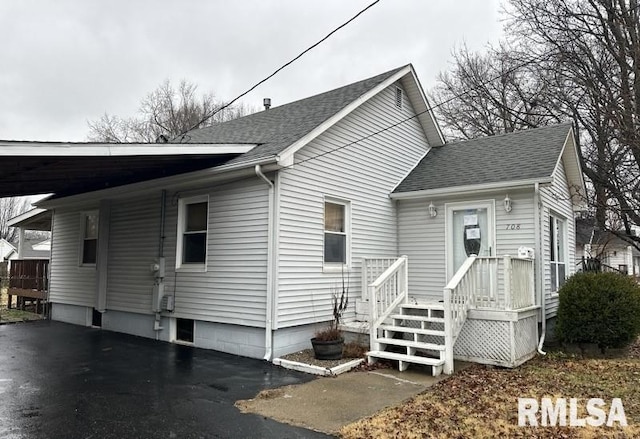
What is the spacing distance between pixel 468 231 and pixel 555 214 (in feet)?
7.69

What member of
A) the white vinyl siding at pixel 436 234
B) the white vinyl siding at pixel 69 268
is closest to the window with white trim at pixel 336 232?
the white vinyl siding at pixel 436 234

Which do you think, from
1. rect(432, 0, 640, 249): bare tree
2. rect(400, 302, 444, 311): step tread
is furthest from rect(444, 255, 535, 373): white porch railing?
rect(432, 0, 640, 249): bare tree

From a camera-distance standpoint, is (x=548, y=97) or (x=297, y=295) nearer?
(x=297, y=295)

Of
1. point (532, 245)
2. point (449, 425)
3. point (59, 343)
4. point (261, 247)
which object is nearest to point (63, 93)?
point (59, 343)

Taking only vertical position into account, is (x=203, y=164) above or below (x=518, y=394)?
above

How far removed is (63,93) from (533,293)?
2867 cm

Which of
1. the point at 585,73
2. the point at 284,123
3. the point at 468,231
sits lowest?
the point at 468,231

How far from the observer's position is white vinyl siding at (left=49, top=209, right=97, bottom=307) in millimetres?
11344

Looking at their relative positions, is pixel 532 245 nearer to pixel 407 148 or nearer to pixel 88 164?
pixel 407 148

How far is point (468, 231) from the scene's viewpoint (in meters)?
9.37

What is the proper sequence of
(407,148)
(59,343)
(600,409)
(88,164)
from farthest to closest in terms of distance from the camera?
1. (407,148)
2. (59,343)
3. (88,164)
4. (600,409)

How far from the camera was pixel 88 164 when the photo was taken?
24.6 ft

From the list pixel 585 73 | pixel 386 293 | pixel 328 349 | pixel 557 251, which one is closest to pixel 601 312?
pixel 557 251

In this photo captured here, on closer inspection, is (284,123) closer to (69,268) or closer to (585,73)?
(69,268)
